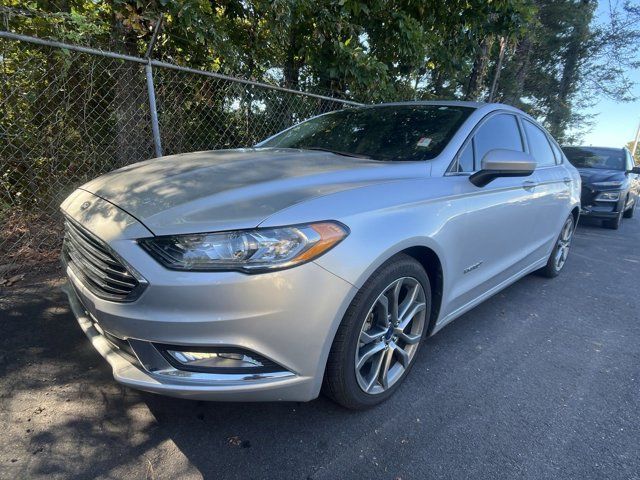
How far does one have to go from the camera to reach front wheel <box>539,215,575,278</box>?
4.22 m

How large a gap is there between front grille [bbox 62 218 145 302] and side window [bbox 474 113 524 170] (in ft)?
7.14

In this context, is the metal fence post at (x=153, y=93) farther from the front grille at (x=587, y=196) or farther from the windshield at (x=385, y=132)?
the front grille at (x=587, y=196)

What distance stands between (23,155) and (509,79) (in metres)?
15.5

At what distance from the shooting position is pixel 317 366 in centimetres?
172

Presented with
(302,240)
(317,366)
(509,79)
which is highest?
(509,79)

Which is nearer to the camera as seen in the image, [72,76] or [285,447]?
[285,447]

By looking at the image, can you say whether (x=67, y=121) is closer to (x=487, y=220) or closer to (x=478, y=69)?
(x=487, y=220)

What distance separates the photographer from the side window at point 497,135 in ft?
9.04

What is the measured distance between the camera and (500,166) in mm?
2365

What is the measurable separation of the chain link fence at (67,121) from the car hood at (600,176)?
6.75 metres

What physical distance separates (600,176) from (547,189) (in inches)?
204

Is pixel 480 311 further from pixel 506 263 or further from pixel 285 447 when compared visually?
pixel 285 447

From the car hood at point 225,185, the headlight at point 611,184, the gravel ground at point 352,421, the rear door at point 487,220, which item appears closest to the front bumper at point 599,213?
the headlight at point 611,184

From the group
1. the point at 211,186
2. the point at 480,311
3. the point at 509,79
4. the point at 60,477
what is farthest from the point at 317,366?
the point at 509,79
